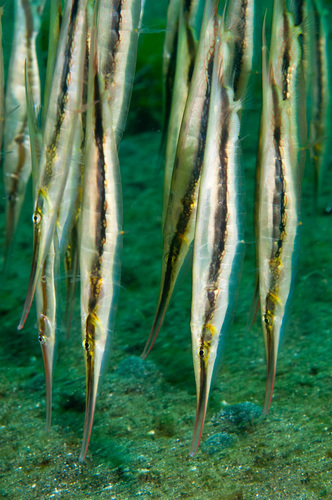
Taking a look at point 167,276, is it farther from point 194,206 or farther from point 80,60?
point 80,60

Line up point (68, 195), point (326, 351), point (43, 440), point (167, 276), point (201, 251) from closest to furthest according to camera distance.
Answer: point (201, 251)
point (167, 276)
point (68, 195)
point (43, 440)
point (326, 351)

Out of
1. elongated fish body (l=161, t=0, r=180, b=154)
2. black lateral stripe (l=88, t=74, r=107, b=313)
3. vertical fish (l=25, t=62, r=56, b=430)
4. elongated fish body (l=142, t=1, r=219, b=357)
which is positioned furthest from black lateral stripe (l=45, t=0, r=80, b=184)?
elongated fish body (l=161, t=0, r=180, b=154)

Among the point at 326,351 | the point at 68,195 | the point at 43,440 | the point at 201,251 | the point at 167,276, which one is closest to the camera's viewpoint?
the point at 201,251

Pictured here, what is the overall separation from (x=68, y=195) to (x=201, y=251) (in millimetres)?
857

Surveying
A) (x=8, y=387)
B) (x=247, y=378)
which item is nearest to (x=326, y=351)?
(x=247, y=378)

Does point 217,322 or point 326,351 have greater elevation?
point 217,322

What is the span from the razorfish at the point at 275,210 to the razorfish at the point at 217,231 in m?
0.15

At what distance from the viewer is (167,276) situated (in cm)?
225

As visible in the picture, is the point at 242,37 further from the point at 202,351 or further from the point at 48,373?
the point at 48,373

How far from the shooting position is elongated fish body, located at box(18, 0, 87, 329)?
225 centimetres

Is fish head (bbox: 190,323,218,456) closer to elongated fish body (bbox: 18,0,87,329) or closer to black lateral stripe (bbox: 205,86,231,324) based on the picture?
black lateral stripe (bbox: 205,86,231,324)

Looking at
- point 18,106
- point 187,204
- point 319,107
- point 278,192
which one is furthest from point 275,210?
point 319,107

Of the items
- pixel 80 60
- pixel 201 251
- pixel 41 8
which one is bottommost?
pixel 201 251

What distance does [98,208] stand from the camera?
2.11 metres
